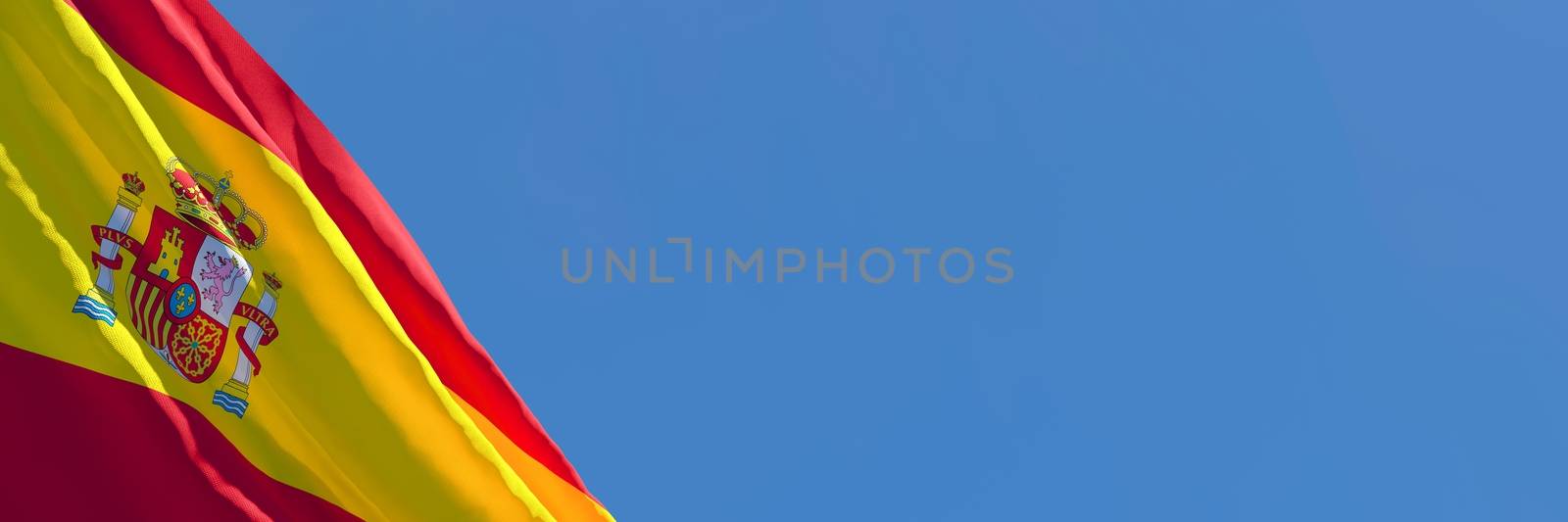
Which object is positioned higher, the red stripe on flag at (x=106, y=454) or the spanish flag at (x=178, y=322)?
the spanish flag at (x=178, y=322)

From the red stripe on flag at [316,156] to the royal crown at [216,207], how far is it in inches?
11.5

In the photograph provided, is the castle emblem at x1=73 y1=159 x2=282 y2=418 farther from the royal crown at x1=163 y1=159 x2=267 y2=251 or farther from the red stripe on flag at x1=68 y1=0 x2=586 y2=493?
the red stripe on flag at x1=68 y1=0 x2=586 y2=493

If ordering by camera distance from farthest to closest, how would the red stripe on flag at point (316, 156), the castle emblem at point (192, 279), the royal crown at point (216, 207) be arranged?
the red stripe on flag at point (316, 156) < the royal crown at point (216, 207) < the castle emblem at point (192, 279)

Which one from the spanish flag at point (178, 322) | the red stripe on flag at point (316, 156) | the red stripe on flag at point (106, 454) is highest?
the red stripe on flag at point (316, 156)

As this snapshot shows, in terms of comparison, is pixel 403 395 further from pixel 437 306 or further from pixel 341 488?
pixel 437 306

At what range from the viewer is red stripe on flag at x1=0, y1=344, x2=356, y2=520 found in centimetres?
512

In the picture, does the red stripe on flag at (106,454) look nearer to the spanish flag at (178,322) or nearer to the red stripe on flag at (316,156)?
the spanish flag at (178,322)

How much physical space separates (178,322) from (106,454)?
68 cm

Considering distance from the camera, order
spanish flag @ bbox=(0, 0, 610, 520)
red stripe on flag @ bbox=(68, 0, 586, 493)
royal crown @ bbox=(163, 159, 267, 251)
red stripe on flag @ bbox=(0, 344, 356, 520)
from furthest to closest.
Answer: red stripe on flag @ bbox=(68, 0, 586, 493)
royal crown @ bbox=(163, 159, 267, 251)
spanish flag @ bbox=(0, 0, 610, 520)
red stripe on flag @ bbox=(0, 344, 356, 520)

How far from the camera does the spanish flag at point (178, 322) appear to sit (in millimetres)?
5297

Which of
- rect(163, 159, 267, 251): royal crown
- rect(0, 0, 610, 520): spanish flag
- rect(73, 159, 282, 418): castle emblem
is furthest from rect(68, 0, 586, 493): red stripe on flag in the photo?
rect(73, 159, 282, 418): castle emblem

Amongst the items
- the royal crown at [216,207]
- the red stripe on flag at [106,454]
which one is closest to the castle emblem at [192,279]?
the royal crown at [216,207]

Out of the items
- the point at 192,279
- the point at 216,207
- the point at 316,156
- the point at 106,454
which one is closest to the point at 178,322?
the point at 192,279

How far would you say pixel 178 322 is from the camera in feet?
18.9
